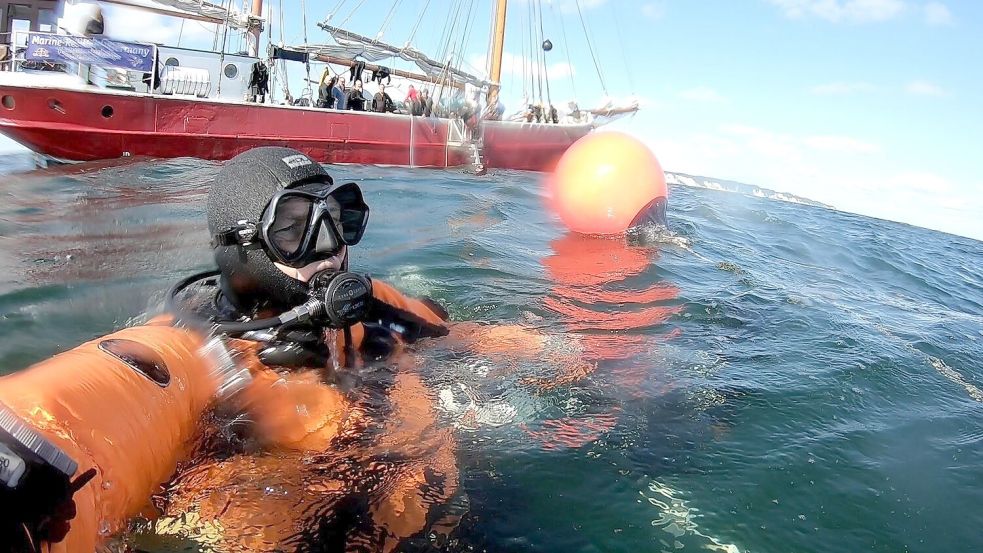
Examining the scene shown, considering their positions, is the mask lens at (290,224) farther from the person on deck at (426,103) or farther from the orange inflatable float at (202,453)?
the person on deck at (426,103)

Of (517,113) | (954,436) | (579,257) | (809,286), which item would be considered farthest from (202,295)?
(517,113)

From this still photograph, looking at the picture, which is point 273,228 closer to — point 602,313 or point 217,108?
point 602,313

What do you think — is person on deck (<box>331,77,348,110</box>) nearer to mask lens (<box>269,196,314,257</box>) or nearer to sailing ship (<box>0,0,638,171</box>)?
sailing ship (<box>0,0,638,171</box>)

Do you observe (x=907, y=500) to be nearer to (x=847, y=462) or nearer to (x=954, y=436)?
(x=847, y=462)

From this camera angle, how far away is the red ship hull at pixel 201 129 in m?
12.4

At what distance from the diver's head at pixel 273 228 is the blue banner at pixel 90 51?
43.0 ft

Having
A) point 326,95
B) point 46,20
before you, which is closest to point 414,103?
point 326,95

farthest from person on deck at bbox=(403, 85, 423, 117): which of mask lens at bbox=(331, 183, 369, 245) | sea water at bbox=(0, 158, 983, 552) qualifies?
mask lens at bbox=(331, 183, 369, 245)

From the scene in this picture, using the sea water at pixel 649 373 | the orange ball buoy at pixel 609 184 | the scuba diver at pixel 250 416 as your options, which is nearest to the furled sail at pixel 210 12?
the sea water at pixel 649 373

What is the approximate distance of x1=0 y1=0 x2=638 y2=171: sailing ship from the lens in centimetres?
1252

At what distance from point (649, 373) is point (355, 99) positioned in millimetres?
15079

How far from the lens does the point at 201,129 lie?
13.8 m

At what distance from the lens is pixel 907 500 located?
8.45ft

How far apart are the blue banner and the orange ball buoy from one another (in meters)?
10.5
